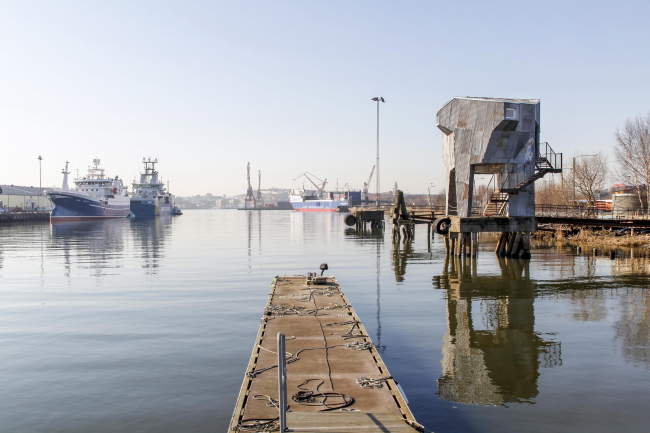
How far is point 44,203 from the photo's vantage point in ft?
567

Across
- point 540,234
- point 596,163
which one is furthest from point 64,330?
point 596,163

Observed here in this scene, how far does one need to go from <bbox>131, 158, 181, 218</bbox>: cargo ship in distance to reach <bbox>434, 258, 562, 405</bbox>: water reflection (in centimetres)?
14257

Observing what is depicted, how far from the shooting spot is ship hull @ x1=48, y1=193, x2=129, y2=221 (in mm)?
114375

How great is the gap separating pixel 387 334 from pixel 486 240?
4388 centimetres

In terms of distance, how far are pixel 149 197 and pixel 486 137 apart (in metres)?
149

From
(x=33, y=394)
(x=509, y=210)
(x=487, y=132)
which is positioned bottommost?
(x=33, y=394)

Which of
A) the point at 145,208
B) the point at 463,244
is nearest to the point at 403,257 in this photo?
the point at 463,244

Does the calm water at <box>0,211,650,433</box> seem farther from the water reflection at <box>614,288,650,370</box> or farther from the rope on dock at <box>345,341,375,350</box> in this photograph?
the rope on dock at <box>345,341,375,350</box>

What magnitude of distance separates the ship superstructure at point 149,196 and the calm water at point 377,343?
126m

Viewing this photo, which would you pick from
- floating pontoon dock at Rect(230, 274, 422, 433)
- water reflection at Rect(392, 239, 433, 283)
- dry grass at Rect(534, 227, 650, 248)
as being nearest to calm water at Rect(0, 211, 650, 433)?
water reflection at Rect(392, 239, 433, 283)

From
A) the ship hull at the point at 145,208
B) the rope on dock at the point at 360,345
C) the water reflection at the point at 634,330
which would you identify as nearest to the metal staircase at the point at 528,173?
the water reflection at the point at 634,330

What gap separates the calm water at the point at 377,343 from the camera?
1091 cm

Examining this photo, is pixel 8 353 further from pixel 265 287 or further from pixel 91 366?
pixel 265 287

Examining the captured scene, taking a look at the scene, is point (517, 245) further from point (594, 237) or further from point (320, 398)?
point (320, 398)
